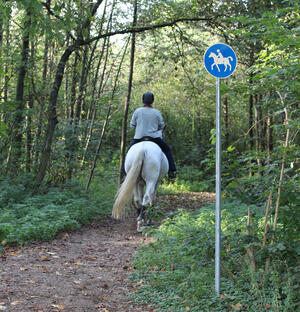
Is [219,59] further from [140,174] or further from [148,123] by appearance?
[140,174]

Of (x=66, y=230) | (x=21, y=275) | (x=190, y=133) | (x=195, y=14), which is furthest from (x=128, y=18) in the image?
(x=190, y=133)

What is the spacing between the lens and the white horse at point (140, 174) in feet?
24.7

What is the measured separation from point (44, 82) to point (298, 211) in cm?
876

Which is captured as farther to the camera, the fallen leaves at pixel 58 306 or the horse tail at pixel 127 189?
the horse tail at pixel 127 189

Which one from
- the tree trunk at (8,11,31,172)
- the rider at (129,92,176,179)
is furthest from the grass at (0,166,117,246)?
the rider at (129,92,176,179)

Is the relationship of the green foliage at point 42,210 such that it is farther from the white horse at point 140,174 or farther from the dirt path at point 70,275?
the white horse at point 140,174

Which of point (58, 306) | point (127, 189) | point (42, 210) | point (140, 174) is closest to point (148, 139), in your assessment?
point (140, 174)

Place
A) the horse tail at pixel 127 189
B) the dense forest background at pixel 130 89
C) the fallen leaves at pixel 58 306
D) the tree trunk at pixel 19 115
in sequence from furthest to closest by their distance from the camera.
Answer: the tree trunk at pixel 19 115
the horse tail at pixel 127 189
the dense forest background at pixel 130 89
the fallen leaves at pixel 58 306

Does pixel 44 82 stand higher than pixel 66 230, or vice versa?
pixel 44 82

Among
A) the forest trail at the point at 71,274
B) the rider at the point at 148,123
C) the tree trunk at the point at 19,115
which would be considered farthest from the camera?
the tree trunk at the point at 19,115

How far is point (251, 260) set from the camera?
4.35 metres

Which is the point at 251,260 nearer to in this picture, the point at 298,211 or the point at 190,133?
the point at 298,211

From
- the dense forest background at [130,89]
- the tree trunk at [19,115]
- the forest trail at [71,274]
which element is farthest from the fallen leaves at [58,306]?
the tree trunk at [19,115]

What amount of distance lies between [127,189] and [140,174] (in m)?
0.55
